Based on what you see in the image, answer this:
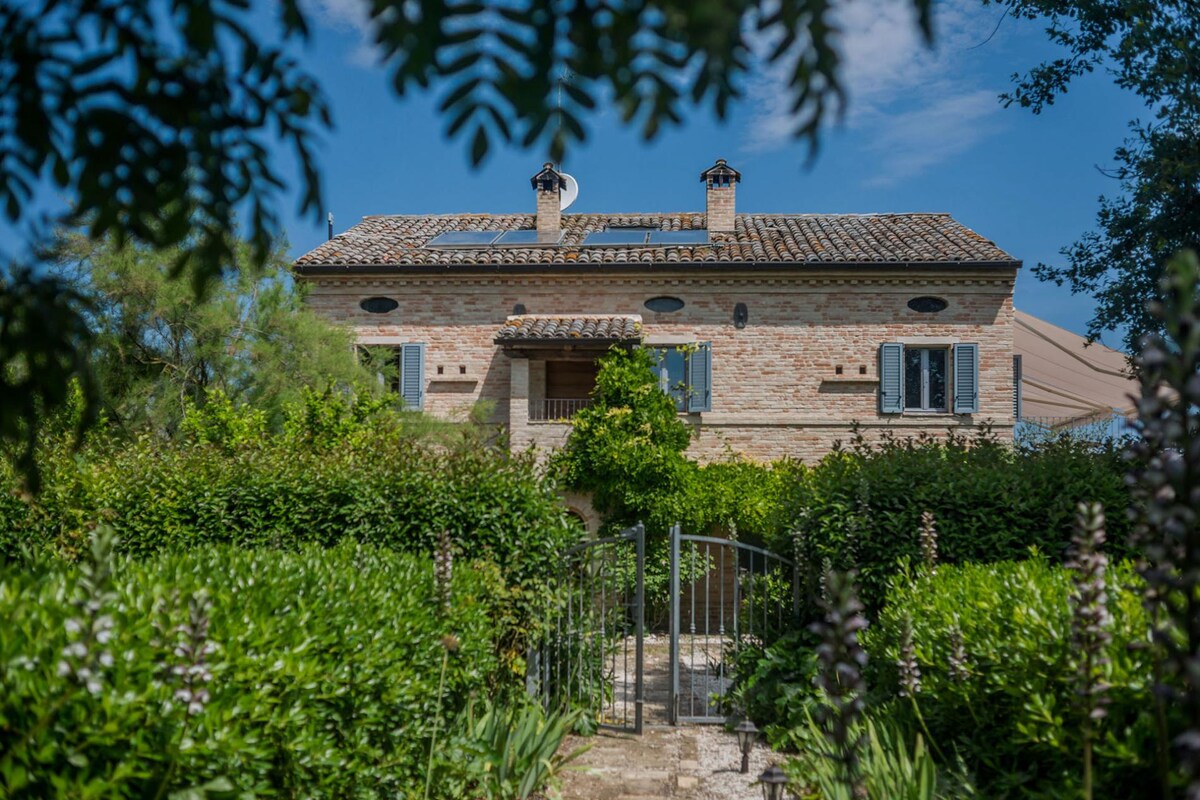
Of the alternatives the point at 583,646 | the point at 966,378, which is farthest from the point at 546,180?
the point at 583,646

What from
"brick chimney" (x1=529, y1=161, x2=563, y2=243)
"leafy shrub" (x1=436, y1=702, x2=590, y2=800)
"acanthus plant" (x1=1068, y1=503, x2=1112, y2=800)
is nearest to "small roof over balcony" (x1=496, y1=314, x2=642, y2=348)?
"brick chimney" (x1=529, y1=161, x2=563, y2=243)

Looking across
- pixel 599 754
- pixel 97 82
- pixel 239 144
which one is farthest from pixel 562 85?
pixel 599 754

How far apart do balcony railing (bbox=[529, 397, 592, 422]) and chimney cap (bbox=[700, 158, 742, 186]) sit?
641 centimetres

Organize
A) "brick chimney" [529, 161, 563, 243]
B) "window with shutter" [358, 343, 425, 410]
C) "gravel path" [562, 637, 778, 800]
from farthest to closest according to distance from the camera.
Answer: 1. "brick chimney" [529, 161, 563, 243]
2. "window with shutter" [358, 343, 425, 410]
3. "gravel path" [562, 637, 778, 800]

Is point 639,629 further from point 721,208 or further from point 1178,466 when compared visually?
point 721,208

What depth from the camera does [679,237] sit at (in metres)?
22.9

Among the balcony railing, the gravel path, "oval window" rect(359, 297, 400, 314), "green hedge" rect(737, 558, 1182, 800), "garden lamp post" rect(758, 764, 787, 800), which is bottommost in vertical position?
the gravel path

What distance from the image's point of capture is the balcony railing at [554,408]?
20.7 m

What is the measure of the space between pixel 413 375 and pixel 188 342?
4.74m

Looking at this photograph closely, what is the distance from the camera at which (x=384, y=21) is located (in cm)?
225

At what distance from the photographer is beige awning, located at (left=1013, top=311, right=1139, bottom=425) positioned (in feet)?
71.8

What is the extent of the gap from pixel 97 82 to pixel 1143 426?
3.27m

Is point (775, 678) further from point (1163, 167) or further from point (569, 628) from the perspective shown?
point (1163, 167)

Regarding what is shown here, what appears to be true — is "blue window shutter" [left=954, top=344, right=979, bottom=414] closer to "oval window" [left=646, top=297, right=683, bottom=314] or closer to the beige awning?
the beige awning
